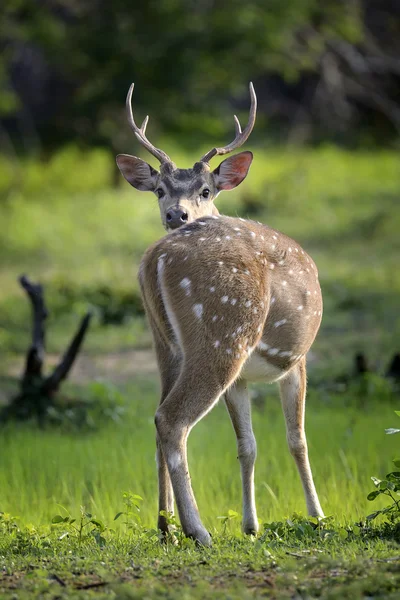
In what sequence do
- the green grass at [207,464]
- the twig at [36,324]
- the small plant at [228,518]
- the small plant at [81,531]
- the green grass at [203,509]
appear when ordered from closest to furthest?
the green grass at [203,509], the small plant at [81,531], the small plant at [228,518], the green grass at [207,464], the twig at [36,324]

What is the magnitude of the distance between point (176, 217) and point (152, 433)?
2.36 meters

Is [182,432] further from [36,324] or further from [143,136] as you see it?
[36,324]

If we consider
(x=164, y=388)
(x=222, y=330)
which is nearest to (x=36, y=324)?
(x=164, y=388)

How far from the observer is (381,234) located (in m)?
17.7

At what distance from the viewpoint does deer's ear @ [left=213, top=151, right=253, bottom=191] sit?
7.71 metres

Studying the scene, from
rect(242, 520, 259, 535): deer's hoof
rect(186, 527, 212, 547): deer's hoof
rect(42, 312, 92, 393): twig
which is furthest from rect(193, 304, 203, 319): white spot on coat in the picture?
rect(42, 312, 92, 393): twig

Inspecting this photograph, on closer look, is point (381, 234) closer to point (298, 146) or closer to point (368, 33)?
point (298, 146)

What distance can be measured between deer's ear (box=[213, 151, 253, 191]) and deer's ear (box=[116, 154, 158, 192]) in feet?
1.46

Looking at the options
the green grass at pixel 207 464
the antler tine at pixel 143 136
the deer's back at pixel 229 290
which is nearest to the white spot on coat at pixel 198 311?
the deer's back at pixel 229 290

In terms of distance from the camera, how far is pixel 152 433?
8672 millimetres

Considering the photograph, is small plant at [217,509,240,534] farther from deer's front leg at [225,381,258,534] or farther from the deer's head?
the deer's head

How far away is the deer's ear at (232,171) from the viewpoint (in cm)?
771

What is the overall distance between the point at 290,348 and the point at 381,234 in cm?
1192

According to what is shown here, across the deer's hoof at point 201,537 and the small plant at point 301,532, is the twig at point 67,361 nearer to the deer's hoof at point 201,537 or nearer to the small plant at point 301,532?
the small plant at point 301,532
